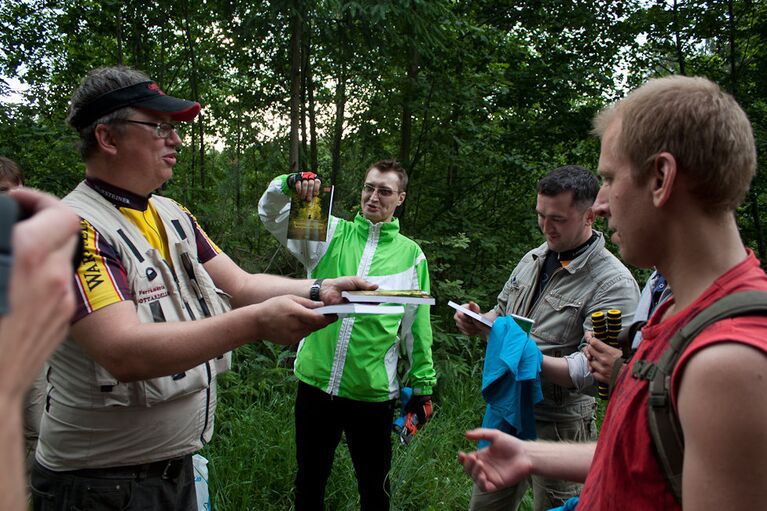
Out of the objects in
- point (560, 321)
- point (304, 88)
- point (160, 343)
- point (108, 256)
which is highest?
point (304, 88)

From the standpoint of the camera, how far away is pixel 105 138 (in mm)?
2098

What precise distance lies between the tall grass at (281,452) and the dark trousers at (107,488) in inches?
62.0

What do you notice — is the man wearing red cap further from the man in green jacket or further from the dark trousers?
the man in green jacket

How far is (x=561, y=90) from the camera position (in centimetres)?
793

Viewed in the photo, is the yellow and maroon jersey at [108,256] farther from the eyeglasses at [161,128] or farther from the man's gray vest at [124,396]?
the eyeglasses at [161,128]

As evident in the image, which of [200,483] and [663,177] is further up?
[663,177]

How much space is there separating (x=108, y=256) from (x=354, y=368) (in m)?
1.91

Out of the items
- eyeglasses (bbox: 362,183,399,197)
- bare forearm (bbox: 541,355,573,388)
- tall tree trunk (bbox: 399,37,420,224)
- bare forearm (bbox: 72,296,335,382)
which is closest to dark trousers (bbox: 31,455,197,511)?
bare forearm (bbox: 72,296,335,382)

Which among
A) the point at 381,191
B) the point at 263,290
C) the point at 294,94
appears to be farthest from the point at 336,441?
the point at 294,94

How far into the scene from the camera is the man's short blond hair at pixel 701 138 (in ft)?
3.97

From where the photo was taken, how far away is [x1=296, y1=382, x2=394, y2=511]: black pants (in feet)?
11.5

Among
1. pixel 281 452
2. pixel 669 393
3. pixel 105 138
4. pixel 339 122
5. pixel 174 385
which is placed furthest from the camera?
pixel 339 122

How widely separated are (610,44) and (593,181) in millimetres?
5908

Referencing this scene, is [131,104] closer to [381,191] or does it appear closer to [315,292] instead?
[315,292]
